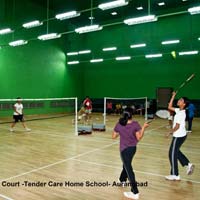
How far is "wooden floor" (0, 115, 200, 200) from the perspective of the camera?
5.08 metres

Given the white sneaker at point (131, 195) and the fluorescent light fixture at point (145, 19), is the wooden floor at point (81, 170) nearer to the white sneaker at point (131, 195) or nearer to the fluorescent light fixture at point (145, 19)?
the white sneaker at point (131, 195)

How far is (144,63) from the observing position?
2414 cm

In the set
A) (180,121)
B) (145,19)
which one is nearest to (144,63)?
(145,19)

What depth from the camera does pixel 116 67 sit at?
84.4ft

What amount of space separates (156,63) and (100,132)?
12.7 meters

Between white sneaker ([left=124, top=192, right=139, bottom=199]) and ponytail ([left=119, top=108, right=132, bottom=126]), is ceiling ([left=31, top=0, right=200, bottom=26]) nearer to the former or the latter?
ponytail ([left=119, top=108, right=132, bottom=126])

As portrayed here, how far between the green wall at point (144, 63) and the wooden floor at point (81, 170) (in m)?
12.8

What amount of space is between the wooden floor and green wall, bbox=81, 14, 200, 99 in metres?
12.8

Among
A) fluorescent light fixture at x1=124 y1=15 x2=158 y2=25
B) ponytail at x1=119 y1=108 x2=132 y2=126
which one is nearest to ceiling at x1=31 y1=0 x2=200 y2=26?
fluorescent light fixture at x1=124 y1=15 x2=158 y2=25

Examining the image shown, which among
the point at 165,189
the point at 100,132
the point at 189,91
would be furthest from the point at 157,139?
the point at 189,91

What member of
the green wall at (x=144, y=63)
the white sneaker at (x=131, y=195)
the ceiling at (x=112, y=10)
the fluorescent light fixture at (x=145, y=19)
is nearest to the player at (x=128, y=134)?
the white sneaker at (x=131, y=195)

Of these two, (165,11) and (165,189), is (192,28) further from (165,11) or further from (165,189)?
(165,189)

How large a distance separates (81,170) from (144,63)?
18.9 m

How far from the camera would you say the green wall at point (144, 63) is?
2195 cm
